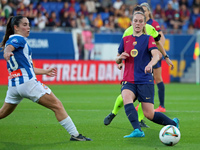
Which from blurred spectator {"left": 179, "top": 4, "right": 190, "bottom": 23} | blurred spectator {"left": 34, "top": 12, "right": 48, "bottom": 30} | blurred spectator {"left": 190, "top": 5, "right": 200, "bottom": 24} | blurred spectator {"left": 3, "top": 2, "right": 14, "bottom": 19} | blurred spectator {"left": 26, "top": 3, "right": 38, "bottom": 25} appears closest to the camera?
blurred spectator {"left": 3, "top": 2, "right": 14, "bottom": 19}

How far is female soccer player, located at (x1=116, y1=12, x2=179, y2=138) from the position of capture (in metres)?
6.93

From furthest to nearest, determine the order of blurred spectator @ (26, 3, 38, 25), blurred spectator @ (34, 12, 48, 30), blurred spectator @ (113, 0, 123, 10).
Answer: blurred spectator @ (113, 0, 123, 10) → blurred spectator @ (34, 12, 48, 30) → blurred spectator @ (26, 3, 38, 25)

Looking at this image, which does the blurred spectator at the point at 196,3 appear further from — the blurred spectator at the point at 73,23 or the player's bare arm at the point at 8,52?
the player's bare arm at the point at 8,52

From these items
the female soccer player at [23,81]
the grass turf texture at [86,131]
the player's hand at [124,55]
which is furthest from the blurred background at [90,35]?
the female soccer player at [23,81]

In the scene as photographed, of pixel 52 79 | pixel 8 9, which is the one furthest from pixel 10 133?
pixel 8 9

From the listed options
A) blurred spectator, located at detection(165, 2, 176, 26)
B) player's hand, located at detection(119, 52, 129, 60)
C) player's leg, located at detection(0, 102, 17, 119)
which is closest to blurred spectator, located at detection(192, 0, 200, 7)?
blurred spectator, located at detection(165, 2, 176, 26)

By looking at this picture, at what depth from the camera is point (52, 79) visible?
22.2m

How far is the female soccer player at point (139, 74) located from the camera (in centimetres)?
693

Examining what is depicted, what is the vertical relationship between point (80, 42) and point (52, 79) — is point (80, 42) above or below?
above

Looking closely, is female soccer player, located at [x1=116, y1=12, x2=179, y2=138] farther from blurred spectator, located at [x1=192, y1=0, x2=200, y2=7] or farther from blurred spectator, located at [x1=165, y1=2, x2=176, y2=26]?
blurred spectator, located at [x1=192, y1=0, x2=200, y2=7]

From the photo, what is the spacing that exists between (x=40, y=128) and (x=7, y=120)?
1.44 meters

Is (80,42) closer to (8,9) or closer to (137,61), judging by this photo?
(8,9)

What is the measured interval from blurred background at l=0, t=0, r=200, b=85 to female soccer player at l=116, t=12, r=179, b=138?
1509 cm

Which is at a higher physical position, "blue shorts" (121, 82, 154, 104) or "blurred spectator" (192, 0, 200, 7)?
"blurred spectator" (192, 0, 200, 7)
